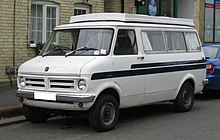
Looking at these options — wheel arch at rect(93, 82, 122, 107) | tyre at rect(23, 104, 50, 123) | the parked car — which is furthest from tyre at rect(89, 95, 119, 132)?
the parked car

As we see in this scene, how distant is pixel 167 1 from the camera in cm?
2055

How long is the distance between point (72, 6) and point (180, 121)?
6.72 m

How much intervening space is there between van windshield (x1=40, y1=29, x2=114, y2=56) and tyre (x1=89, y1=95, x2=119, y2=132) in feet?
2.96

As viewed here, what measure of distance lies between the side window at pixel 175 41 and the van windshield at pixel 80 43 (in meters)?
1.85

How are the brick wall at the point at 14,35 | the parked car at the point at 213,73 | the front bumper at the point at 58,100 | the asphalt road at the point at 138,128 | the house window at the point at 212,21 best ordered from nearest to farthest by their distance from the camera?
the front bumper at the point at 58,100 → the asphalt road at the point at 138,128 → the parked car at the point at 213,73 → the brick wall at the point at 14,35 → the house window at the point at 212,21

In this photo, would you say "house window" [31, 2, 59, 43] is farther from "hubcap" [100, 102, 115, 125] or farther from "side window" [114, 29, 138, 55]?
"hubcap" [100, 102, 115, 125]

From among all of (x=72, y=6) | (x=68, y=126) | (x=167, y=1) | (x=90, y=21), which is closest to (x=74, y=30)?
(x=90, y=21)

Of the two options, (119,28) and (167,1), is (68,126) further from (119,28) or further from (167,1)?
(167,1)

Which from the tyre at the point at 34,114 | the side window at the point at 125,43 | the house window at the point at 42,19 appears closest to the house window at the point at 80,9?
the house window at the point at 42,19

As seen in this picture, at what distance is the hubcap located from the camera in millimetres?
7639

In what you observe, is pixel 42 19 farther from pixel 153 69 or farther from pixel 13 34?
pixel 153 69

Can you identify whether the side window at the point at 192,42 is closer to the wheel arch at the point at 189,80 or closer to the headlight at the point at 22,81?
the wheel arch at the point at 189,80

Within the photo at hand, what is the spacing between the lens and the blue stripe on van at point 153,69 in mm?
7656

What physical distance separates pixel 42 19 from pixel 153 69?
19.0 ft
